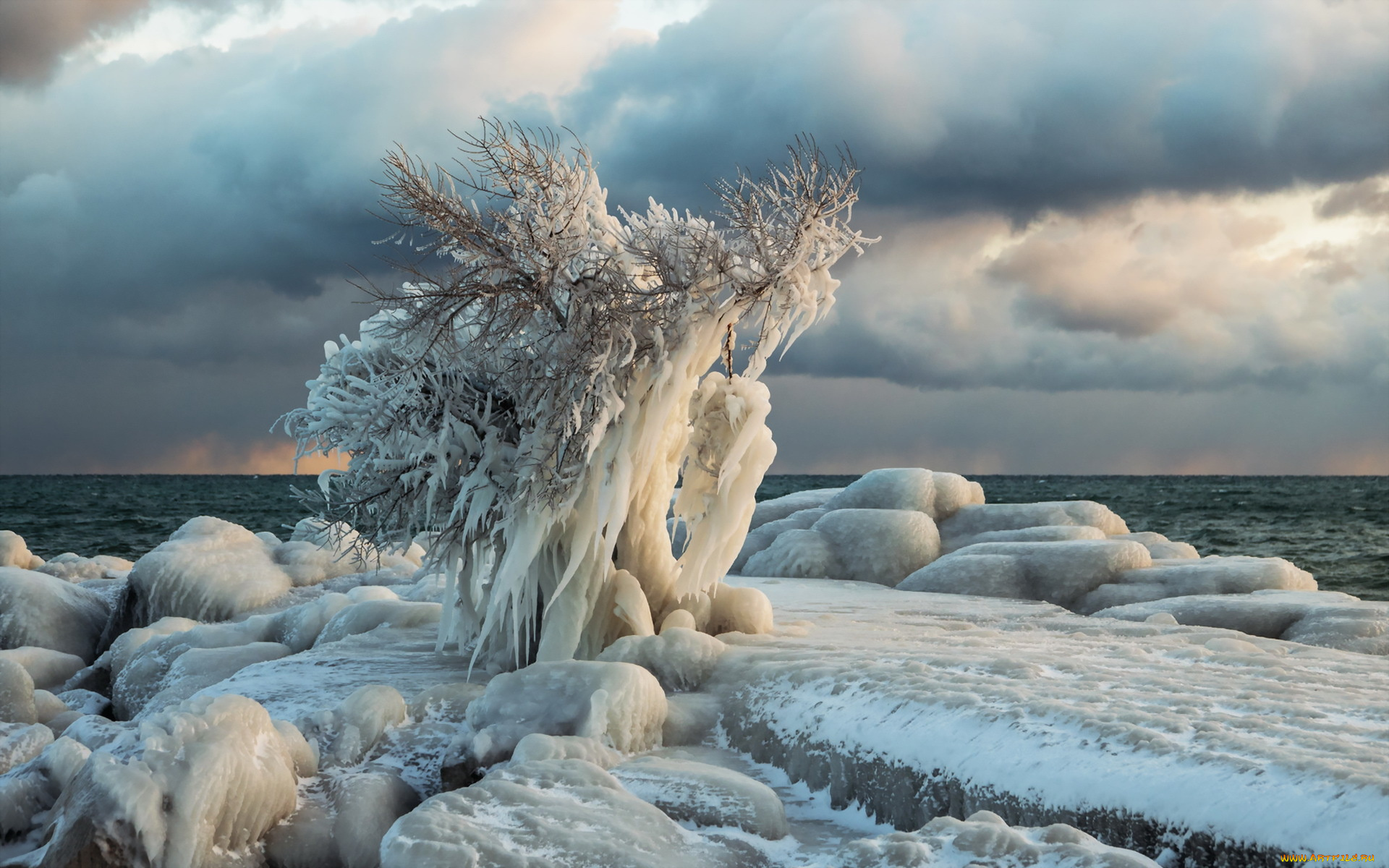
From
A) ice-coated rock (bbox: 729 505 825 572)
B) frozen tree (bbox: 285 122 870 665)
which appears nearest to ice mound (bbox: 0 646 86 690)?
frozen tree (bbox: 285 122 870 665)

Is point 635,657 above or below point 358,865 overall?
above

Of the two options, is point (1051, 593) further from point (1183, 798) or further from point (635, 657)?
point (1183, 798)

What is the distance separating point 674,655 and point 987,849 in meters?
3.80

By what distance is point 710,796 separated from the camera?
5148mm

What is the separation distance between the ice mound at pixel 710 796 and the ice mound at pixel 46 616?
981cm

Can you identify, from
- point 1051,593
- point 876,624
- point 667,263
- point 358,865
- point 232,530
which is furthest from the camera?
point 232,530

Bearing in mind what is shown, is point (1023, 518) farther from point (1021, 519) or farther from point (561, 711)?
point (561, 711)

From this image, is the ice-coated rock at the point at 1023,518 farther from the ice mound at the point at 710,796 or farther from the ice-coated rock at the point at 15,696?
the ice-coated rock at the point at 15,696

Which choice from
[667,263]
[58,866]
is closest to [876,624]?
[667,263]

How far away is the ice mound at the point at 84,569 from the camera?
640 inches

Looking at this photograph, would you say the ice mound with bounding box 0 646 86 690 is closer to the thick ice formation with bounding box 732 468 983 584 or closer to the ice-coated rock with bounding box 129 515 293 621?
the ice-coated rock with bounding box 129 515 293 621

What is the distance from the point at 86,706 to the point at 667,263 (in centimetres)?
714

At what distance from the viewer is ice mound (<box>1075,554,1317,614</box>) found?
39.1 feet

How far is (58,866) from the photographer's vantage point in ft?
14.7
